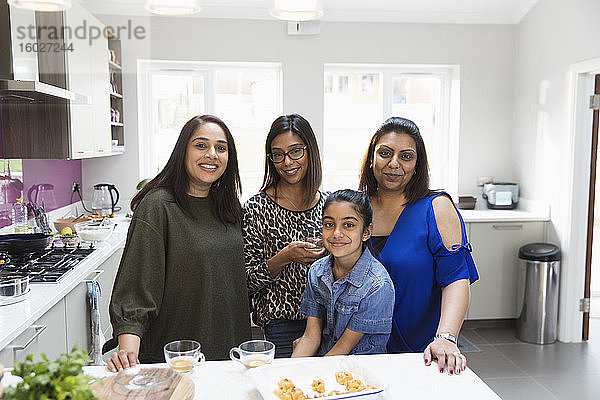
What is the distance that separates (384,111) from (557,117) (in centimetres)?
147

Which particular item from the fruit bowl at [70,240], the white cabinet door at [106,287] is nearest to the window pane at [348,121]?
the white cabinet door at [106,287]

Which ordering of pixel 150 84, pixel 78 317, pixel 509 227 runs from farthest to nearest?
pixel 150 84
pixel 509 227
pixel 78 317

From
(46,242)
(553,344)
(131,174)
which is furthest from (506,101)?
(46,242)

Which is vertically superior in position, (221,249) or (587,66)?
(587,66)

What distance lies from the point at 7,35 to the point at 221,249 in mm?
1662

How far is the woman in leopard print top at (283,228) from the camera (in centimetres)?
205

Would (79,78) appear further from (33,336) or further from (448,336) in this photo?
(448,336)

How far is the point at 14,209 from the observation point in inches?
133

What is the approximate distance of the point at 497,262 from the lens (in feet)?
14.8

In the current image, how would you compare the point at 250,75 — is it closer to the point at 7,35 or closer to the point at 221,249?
the point at 7,35

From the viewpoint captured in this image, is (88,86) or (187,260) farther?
(88,86)

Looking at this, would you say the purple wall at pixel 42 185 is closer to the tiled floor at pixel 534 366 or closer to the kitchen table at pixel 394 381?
the kitchen table at pixel 394 381

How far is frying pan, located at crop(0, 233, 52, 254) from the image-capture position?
270 centimetres

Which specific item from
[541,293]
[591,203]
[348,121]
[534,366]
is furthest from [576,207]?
[348,121]
